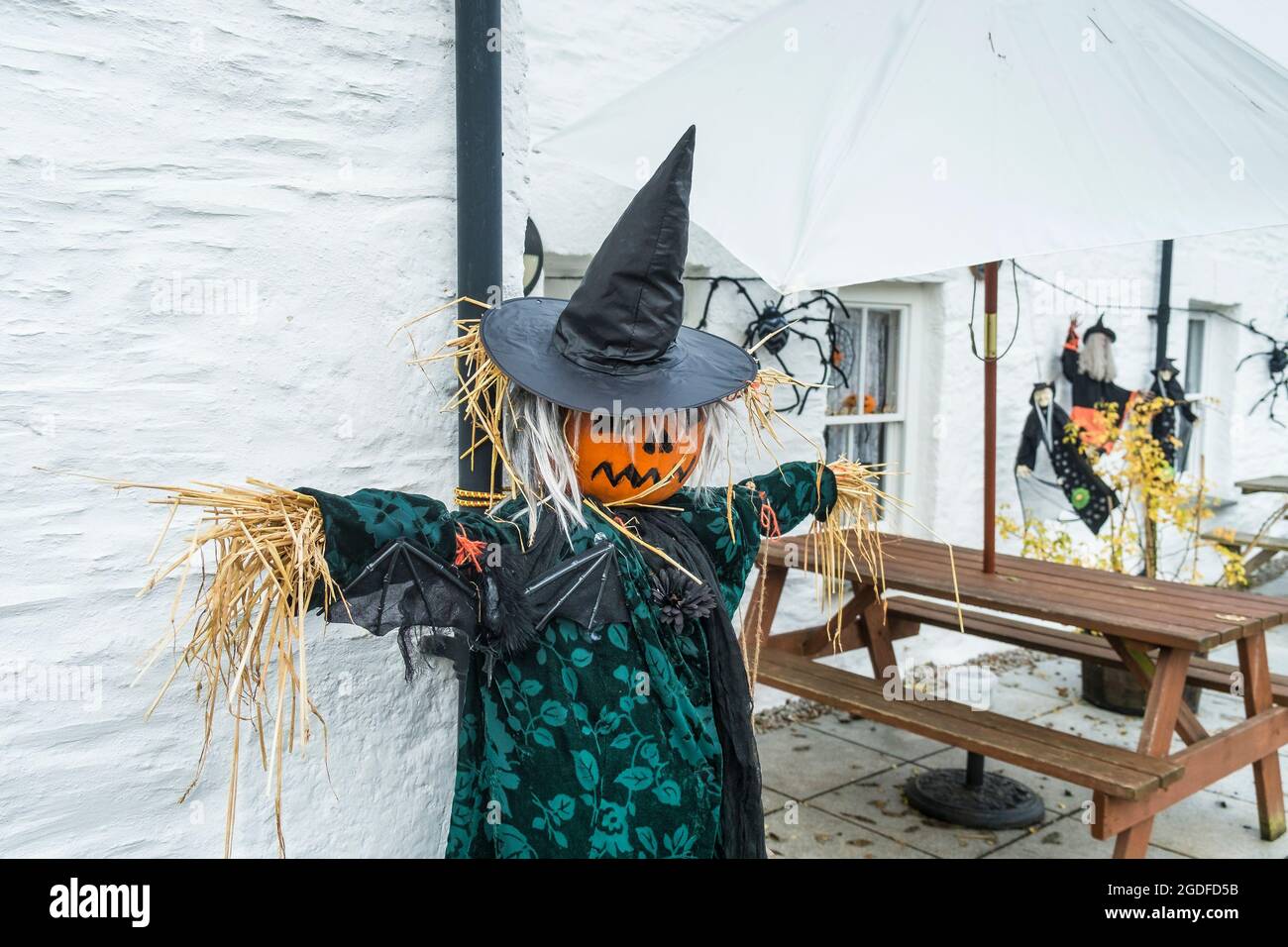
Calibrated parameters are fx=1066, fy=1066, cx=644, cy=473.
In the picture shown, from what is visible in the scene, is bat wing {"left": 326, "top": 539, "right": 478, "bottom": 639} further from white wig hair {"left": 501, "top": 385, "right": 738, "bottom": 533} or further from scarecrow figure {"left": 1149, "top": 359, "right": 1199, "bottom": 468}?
scarecrow figure {"left": 1149, "top": 359, "right": 1199, "bottom": 468}

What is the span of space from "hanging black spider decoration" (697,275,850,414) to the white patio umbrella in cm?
115

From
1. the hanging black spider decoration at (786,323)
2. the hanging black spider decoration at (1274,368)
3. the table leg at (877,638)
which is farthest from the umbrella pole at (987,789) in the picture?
the hanging black spider decoration at (1274,368)

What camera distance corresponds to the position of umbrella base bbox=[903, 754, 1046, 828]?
3977 millimetres

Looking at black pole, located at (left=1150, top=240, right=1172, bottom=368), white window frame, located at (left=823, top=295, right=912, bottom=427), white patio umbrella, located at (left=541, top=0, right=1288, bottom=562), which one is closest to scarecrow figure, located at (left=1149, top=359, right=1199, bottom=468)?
black pole, located at (left=1150, top=240, right=1172, bottom=368)

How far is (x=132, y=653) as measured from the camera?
196cm

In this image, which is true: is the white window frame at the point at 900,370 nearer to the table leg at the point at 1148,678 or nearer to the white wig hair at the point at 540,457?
the table leg at the point at 1148,678

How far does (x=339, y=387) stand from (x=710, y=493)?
32.2 inches

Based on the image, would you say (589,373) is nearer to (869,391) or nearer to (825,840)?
(825,840)

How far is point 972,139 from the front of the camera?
291 cm

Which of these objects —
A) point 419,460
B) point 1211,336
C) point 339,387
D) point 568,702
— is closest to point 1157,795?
point 568,702

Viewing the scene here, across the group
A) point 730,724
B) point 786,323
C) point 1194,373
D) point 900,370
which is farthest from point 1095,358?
point 730,724

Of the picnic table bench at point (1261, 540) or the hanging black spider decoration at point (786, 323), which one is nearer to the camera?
the hanging black spider decoration at point (786, 323)

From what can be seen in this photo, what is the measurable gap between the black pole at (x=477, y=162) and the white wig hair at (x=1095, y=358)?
478 cm

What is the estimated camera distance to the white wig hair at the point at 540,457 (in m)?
2.00
